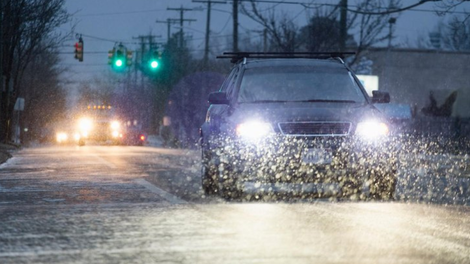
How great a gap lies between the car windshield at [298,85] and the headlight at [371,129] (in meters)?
1.05

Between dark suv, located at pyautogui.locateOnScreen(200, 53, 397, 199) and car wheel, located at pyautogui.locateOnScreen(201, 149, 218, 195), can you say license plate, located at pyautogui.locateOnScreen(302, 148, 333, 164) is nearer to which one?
dark suv, located at pyautogui.locateOnScreen(200, 53, 397, 199)

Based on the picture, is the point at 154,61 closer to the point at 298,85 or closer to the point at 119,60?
the point at 119,60

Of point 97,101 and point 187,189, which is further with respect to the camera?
point 97,101

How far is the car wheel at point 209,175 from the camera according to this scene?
11891 millimetres

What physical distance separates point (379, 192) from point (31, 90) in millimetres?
67292

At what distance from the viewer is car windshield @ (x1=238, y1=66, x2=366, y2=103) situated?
12461 millimetres

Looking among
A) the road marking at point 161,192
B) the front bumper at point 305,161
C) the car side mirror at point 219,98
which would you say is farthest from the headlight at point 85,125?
the front bumper at point 305,161

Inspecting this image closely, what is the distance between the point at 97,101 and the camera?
71.2m

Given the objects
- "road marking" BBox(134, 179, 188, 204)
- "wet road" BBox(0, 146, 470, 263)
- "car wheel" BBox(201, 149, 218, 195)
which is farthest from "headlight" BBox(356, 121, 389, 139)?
"road marking" BBox(134, 179, 188, 204)

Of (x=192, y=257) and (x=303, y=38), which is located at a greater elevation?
(x=303, y=38)

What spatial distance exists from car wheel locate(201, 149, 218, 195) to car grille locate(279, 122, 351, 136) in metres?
1.16

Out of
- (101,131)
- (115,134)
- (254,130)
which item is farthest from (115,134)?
(254,130)

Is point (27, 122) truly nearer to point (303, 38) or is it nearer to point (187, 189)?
point (303, 38)

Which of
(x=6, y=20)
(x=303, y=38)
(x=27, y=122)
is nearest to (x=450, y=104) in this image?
(x=303, y=38)
